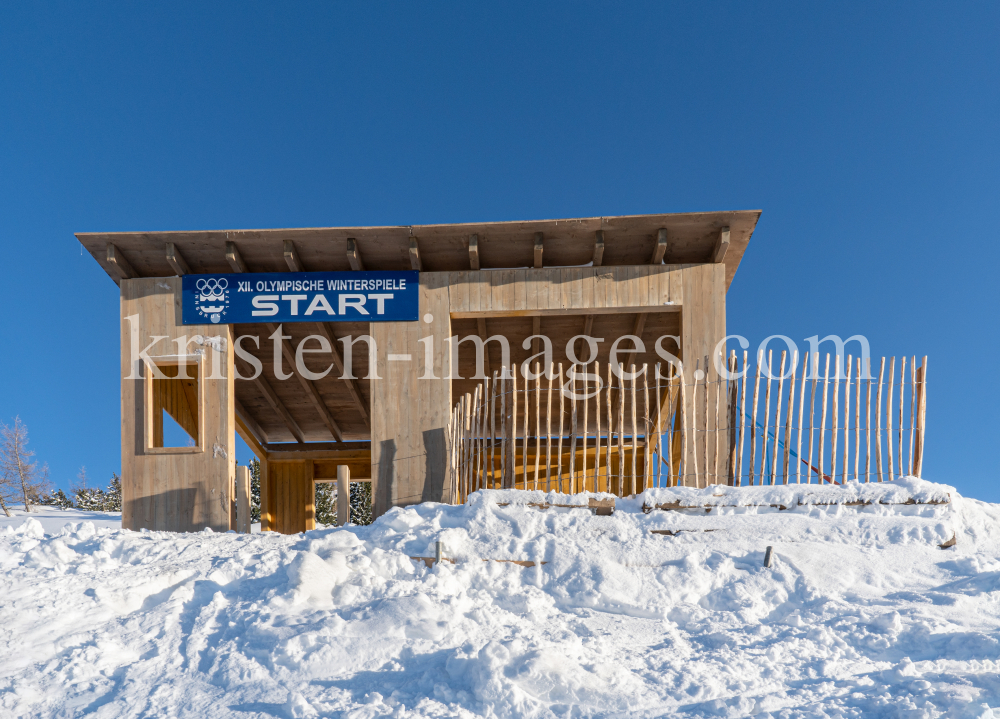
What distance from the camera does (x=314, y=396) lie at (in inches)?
595

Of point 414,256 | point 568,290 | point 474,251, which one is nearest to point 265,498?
point 414,256

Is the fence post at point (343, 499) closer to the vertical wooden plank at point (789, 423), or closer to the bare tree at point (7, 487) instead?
the vertical wooden plank at point (789, 423)

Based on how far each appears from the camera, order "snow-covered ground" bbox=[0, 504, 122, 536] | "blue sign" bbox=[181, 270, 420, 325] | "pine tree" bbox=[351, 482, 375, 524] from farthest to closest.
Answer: "pine tree" bbox=[351, 482, 375, 524], "snow-covered ground" bbox=[0, 504, 122, 536], "blue sign" bbox=[181, 270, 420, 325]

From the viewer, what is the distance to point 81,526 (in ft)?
24.9

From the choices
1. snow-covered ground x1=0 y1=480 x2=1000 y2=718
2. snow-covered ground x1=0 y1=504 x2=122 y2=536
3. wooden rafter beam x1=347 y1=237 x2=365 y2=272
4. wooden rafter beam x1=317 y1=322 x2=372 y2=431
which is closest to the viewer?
snow-covered ground x1=0 y1=480 x2=1000 y2=718

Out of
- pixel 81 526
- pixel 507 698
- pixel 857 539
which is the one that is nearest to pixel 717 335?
pixel 857 539

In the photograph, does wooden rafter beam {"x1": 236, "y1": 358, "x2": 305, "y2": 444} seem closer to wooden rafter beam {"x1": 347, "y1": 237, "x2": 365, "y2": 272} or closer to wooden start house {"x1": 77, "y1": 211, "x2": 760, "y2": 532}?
wooden start house {"x1": 77, "y1": 211, "x2": 760, "y2": 532}

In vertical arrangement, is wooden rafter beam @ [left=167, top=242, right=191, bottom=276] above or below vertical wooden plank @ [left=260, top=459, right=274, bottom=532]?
above

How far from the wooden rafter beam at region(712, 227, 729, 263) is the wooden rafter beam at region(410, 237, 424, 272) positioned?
166 inches

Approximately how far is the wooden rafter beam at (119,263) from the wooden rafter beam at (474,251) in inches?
198

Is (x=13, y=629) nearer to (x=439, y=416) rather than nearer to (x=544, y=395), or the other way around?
(x=439, y=416)

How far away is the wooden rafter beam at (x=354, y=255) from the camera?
10.4 m

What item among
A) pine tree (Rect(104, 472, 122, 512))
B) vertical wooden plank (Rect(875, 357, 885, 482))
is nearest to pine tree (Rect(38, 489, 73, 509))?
pine tree (Rect(104, 472, 122, 512))

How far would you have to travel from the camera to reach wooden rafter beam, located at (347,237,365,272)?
34.1ft
